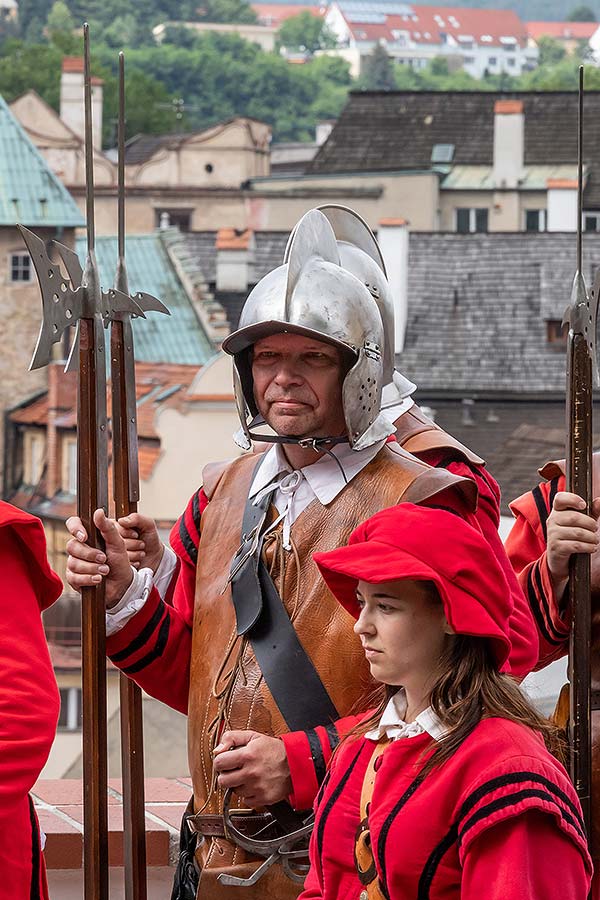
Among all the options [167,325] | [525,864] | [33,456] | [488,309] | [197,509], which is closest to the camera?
[525,864]

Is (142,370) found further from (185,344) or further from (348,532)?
(348,532)

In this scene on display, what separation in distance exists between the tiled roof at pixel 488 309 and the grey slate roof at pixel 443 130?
919 cm

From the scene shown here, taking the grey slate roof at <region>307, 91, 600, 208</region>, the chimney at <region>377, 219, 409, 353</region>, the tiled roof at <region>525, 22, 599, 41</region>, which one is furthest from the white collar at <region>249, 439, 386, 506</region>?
the tiled roof at <region>525, 22, 599, 41</region>

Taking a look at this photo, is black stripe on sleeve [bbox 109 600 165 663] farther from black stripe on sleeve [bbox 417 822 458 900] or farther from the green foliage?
the green foliage

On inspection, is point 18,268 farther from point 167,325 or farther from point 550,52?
point 550,52

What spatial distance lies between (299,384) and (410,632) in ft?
A: 2.84

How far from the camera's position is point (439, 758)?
2746mm

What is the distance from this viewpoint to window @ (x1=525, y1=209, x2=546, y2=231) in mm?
45031

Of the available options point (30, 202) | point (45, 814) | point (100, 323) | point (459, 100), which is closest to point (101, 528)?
point (100, 323)

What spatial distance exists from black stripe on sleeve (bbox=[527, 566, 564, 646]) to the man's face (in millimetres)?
701

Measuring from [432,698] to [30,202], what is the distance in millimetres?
36834

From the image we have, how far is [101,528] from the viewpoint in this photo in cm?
358

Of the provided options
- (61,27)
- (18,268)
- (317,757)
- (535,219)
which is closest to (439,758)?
(317,757)

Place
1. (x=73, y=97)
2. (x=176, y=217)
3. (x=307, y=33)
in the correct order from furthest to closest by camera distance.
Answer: (x=307, y=33)
(x=176, y=217)
(x=73, y=97)
